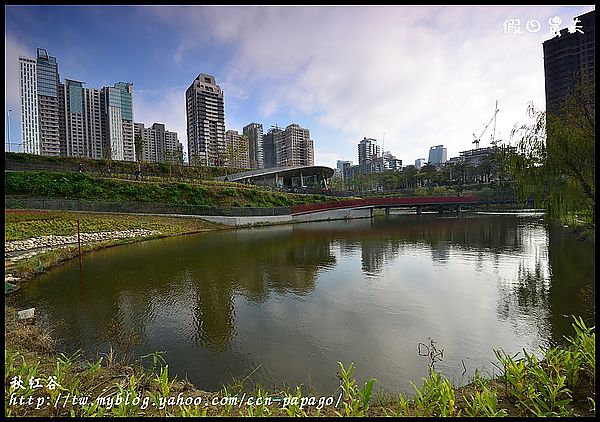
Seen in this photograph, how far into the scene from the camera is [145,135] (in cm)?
8725

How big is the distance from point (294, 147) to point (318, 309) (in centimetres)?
11334

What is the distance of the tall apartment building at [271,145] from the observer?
123m

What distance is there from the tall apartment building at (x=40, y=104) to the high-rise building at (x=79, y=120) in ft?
5.02

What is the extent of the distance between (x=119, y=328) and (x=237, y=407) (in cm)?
458

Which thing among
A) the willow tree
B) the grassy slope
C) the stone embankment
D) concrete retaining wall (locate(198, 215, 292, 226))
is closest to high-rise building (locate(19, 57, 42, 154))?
the grassy slope

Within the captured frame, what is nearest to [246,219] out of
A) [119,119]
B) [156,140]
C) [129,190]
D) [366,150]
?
[129,190]

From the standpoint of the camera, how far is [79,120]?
69750mm

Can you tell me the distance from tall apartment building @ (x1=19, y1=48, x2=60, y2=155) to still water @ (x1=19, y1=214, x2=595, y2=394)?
6701 cm

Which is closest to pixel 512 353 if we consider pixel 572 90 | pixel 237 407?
pixel 237 407

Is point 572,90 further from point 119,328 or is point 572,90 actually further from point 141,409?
point 119,328

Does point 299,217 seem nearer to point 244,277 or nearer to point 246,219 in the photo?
point 246,219

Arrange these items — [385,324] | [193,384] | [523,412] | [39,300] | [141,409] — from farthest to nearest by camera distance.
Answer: [39,300]
[385,324]
[193,384]
[141,409]
[523,412]

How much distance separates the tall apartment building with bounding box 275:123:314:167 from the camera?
117 m

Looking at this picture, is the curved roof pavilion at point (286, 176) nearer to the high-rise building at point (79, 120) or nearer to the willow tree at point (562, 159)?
the willow tree at point (562, 159)
